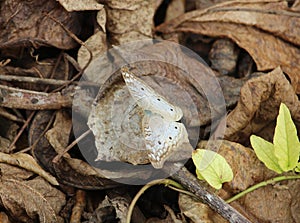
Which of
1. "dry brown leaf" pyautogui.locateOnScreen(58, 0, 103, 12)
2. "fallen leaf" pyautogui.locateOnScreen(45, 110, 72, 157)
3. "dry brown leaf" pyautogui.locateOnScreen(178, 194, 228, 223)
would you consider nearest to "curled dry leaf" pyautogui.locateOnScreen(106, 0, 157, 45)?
"dry brown leaf" pyautogui.locateOnScreen(58, 0, 103, 12)

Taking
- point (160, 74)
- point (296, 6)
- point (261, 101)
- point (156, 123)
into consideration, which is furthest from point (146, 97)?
point (296, 6)

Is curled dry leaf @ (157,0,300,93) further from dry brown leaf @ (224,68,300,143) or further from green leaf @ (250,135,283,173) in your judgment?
green leaf @ (250,135,283,173)

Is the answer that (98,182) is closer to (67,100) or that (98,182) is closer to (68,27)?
(67,100)

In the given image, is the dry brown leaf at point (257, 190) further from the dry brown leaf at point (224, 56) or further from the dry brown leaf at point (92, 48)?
the dry brown leaf at point (92, 48)

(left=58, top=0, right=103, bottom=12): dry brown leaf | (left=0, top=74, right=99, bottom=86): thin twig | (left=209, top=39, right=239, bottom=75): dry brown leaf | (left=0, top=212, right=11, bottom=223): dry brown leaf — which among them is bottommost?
(left=0, top=212, right=11, bottom=223): dry brown leaf

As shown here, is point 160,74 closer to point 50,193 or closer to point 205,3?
point 205,3

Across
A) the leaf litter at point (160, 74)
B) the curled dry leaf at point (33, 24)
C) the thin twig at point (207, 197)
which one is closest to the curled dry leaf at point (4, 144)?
the leaf litter at point (160, 74)
